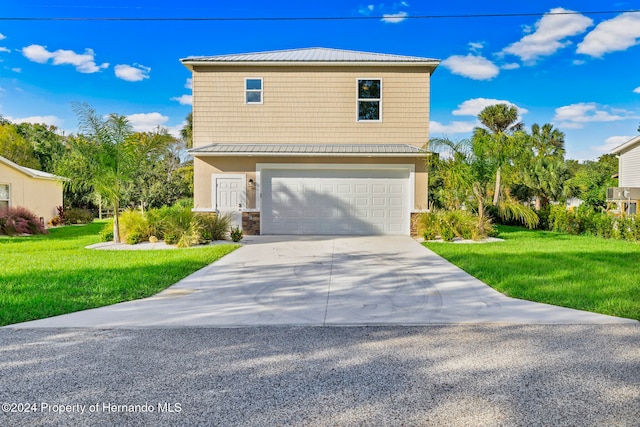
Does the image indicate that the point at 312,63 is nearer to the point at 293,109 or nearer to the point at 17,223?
the point at 293,109

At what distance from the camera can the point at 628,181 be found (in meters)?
20.6

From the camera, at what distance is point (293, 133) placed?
15344 millimetres

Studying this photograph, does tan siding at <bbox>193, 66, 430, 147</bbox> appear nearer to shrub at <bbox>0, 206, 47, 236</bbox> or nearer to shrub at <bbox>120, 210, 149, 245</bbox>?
shrub at <bbox>120, 210, 149, 245</bbox>

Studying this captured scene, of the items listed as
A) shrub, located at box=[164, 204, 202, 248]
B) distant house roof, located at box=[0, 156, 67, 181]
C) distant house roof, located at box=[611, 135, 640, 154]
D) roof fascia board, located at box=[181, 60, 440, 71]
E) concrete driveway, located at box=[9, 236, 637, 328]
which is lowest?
concrete driveway, located at box=[9, 236, 637, 328]

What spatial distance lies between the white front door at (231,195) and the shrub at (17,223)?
6.90 m

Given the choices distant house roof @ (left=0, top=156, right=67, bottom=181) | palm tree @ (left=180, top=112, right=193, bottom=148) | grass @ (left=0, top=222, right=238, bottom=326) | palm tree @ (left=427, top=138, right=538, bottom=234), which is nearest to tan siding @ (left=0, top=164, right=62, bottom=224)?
distant house roof @ (left=0, top=156, right=67, bottom=181)

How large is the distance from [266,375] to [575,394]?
2.22 metres

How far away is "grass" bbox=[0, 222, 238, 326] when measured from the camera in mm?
5438

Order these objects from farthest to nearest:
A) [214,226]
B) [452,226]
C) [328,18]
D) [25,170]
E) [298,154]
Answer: [25,170]
[328,18]
[298,154]
[452,226]
[214,226]

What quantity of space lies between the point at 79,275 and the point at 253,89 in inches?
391

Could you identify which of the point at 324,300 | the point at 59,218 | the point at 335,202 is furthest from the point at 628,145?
the point at 59,218

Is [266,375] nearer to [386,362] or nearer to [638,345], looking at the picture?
[386,362]

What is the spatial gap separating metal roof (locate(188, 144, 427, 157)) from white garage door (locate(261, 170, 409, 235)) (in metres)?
0.81

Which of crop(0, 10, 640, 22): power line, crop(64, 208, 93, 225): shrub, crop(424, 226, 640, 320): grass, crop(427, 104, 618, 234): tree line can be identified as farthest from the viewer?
crop(64, 208, 93, 225): shrub
